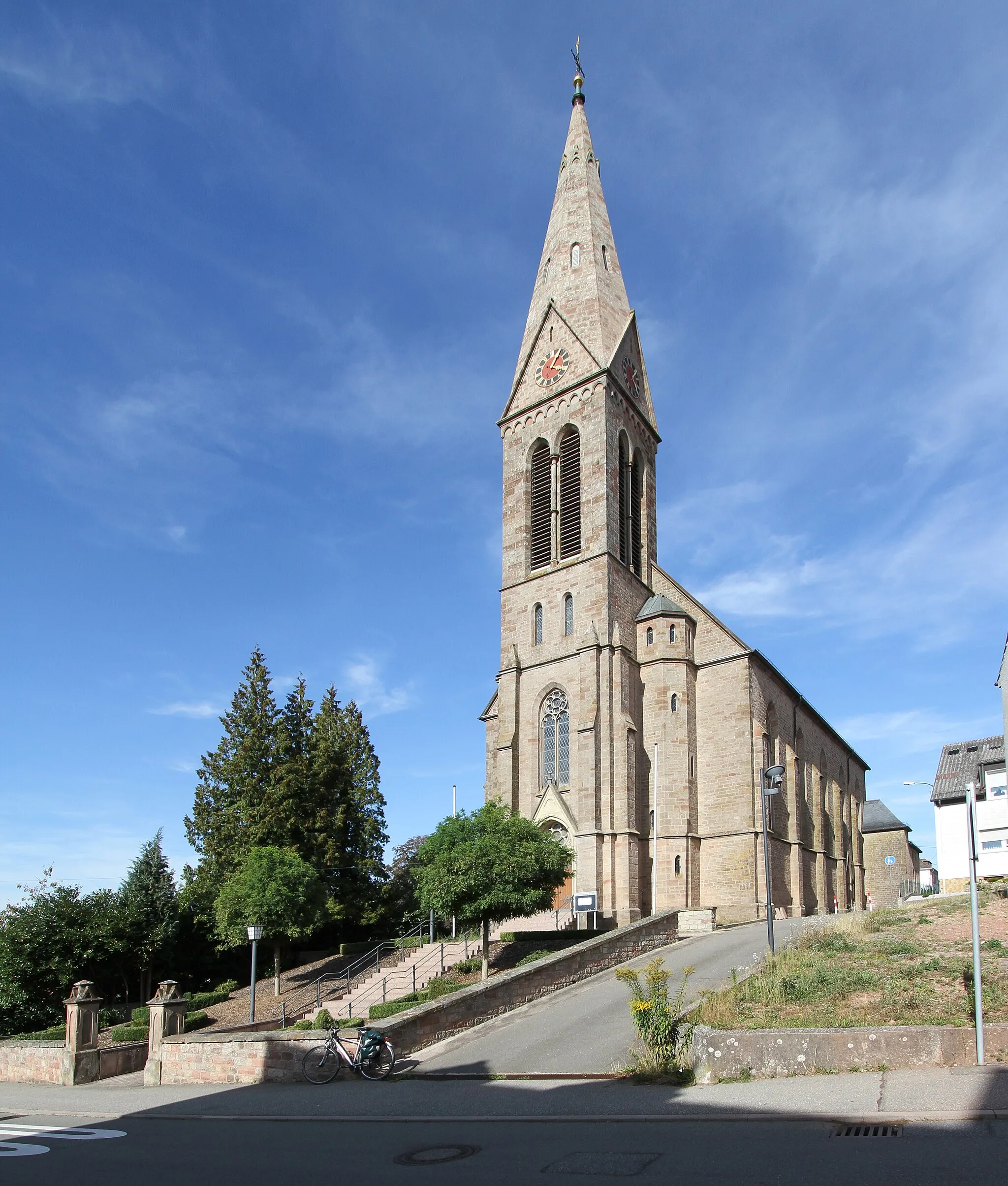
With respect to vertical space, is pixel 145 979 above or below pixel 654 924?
below

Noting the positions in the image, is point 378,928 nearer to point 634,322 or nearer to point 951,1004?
point 634,322

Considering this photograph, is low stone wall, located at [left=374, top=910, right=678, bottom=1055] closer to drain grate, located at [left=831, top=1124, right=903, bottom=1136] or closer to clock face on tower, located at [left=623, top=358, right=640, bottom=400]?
drain grate, located at [left=831, top=1124, right=903, bottom=1136]

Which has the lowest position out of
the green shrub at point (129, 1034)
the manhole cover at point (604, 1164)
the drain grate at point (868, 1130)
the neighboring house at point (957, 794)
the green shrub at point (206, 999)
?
the green shrub at point (206, 999)

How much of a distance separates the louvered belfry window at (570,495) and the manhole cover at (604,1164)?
3253 centimetres

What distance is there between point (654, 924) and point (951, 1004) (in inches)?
572

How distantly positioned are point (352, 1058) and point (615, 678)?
23141 mm

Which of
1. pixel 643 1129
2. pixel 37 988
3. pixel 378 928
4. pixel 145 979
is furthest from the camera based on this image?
pixel 378 928

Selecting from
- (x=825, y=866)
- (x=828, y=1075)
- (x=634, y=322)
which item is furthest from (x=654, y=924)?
(x=634, y=322)

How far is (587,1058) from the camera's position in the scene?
14.1m

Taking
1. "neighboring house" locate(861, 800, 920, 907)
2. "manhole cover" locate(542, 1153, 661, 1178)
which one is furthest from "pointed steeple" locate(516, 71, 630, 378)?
"neighboring house" locate(861, 800, 920, 907)

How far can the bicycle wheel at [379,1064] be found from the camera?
47.7ft

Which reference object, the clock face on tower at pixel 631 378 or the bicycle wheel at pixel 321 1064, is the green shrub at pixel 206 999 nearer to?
the bicycle wheel at pixel 321 1064

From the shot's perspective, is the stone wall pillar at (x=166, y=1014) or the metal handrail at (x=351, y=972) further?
the metal handrail at (x=351, y=972)

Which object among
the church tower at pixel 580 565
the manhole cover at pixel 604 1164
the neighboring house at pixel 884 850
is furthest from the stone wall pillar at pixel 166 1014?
the neighboring house at pixel 884 850
